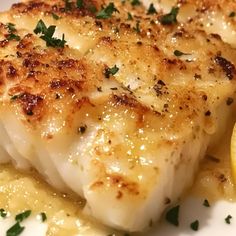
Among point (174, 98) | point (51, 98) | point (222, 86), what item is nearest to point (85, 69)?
point (51, 98)

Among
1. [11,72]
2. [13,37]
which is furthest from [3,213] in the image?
[13,37]

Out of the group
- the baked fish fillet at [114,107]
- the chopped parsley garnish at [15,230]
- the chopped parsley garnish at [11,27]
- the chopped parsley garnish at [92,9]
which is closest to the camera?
the baked fish fillet at [114,107]

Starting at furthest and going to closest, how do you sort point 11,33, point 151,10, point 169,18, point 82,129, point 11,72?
point 151,10
point 169,18
point 11,33
point 11,72
point 82,129

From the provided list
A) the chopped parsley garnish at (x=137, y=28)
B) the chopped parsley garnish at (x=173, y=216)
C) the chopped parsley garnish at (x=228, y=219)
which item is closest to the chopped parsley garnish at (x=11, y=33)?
the chopped parsley garnish at (x=137, y=28)

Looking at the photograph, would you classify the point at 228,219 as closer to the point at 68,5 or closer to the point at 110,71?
the point at 110,71

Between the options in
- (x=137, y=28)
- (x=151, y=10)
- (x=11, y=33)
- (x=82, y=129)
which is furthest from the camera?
(x=151, y=10)

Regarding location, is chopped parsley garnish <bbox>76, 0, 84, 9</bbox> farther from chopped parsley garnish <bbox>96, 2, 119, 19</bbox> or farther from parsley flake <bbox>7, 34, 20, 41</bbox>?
parsley flake <bbox>7, 34, 20, 41</bbox>

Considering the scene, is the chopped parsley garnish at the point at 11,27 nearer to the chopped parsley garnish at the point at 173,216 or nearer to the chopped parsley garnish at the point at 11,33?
the chopped parsley garnish at the point at 11,33

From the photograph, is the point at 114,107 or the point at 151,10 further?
the point at 151,10
